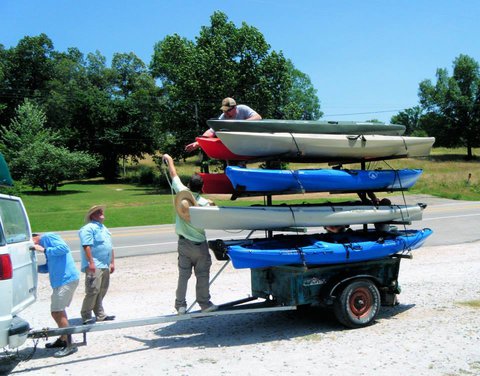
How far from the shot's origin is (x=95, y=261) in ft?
23.6

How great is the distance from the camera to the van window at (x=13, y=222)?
18.9 ft

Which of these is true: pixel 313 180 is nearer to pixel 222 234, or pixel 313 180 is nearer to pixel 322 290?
pixel 322 290

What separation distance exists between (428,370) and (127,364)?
10.3ft

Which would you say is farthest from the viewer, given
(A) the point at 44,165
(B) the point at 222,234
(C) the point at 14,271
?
(A) the point at 44,165

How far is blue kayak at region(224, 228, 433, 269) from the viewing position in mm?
6406

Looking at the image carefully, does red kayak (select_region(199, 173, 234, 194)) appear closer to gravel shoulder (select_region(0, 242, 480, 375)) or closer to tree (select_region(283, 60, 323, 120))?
gravel shoulder (select_region(0, 242, 480, 375))

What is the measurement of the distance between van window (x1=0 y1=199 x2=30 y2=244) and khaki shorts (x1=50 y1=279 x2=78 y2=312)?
2.40 feet

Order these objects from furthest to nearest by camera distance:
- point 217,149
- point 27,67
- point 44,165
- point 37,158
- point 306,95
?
point 306,95 < point 27,67 < point 44,165 < point 37,158 < point 217,149

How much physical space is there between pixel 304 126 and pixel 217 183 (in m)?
1.43

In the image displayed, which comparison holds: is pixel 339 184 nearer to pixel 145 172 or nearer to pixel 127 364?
pixel 127 364

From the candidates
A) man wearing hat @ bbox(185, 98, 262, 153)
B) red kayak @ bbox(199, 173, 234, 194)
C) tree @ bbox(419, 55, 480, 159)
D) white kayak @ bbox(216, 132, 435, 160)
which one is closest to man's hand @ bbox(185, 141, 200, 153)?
man wearing hat @ bbox(185, 98, 262, 153)

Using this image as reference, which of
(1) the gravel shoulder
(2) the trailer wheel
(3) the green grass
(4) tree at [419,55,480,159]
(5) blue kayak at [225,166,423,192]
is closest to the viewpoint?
(1) the gravel shoulder

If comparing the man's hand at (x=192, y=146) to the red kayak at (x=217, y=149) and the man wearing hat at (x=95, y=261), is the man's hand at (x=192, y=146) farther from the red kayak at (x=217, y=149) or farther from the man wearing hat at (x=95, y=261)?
the man wearing hat at (x=95, y=261)

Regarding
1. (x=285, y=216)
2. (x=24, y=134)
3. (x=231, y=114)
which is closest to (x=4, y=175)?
(x=231, y=114)
